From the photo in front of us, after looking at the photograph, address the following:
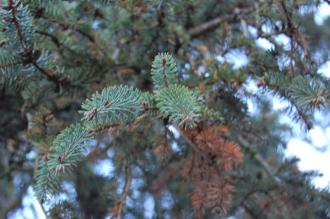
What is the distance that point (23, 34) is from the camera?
0.97m

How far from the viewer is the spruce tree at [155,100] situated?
90 centimetres

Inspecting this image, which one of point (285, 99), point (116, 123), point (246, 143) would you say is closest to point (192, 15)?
→ point (246, 143)

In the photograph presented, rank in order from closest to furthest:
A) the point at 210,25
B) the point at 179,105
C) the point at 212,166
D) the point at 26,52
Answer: the point at 179,105 < the point at 26,52 < the point at 212,166 < the point at 210,25

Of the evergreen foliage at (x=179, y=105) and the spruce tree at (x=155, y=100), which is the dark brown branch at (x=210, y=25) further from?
the evergreen foliage at (x=179, y=105)

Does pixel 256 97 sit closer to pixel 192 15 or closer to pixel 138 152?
pixel 138 152

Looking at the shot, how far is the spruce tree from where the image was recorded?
904 mm

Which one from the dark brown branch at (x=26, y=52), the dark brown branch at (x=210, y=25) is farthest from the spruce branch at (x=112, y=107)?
the dark brown branch at (x=210, y=25)

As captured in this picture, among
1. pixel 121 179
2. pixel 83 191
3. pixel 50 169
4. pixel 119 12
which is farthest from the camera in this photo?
pixel 83 191

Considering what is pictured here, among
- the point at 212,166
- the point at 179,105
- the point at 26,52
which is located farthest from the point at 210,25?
the point at 179,105

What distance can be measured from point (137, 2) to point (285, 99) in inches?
14.5

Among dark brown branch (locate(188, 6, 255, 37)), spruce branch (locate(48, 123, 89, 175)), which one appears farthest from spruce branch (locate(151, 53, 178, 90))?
dark brown branch (locate(188, 6, 255, 37))

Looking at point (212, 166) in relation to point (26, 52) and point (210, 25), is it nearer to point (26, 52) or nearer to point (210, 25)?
point (26, 52)

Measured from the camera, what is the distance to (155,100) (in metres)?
0.91

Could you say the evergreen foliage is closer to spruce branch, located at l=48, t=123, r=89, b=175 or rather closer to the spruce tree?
the spruce tree
